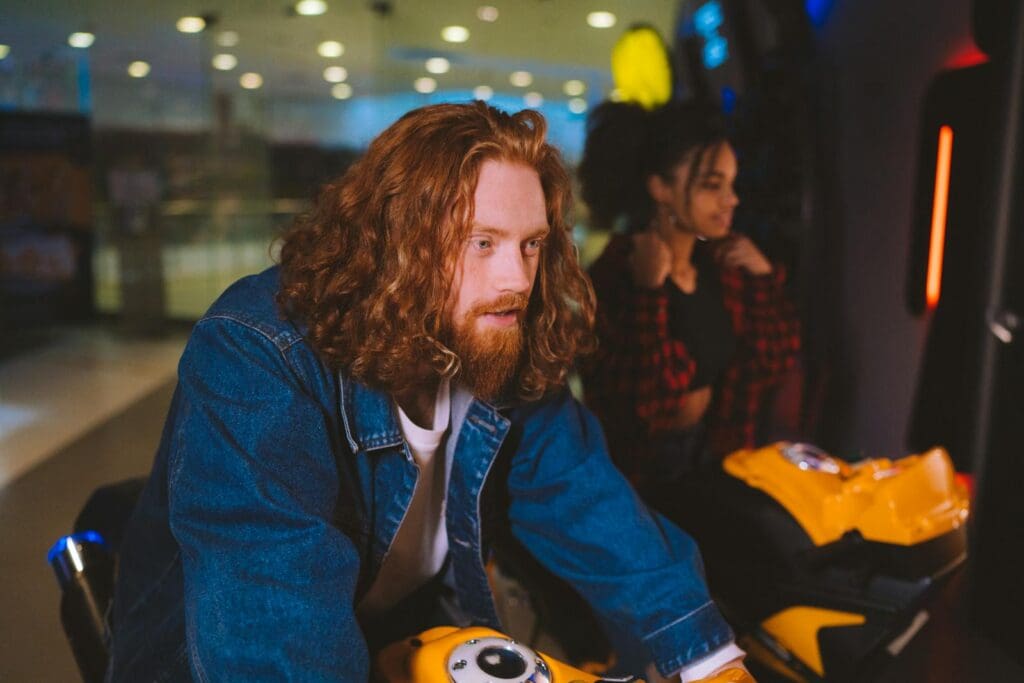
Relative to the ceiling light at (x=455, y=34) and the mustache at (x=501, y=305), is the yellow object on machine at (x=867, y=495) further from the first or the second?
the ceiling light at (x=455, y=34)

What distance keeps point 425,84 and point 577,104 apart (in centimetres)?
176

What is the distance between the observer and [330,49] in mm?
8180

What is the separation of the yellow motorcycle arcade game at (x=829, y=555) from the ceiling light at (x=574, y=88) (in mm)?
6335

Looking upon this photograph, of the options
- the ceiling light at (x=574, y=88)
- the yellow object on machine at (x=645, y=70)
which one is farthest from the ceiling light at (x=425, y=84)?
the yellow object on machine at (x=645, y=70)

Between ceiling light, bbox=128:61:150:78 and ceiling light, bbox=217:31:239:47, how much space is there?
682mm

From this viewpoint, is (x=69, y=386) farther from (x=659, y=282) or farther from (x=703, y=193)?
(x=703, y=193)

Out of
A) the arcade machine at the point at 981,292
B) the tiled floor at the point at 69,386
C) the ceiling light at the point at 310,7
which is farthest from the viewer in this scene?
the ceiling light at the point at 310,7

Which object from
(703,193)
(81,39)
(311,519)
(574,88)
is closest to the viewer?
(311,519)

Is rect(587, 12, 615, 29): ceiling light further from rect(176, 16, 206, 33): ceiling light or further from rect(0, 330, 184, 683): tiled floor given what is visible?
rect(0, 330, 184, 683): tiled floor

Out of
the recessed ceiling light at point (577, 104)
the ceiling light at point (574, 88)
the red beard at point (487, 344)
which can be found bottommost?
the red beard at point (487, 344)

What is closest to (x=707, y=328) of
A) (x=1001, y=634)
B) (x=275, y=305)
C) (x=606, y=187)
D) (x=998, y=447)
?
(x=606, y=187)

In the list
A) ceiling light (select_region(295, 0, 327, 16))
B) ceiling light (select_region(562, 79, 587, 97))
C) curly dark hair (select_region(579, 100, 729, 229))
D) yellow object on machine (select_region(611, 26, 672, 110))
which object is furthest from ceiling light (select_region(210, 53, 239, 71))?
curly dark hair (select_region(579, 100, 729, 229))

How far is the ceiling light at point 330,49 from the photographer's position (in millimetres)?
7914

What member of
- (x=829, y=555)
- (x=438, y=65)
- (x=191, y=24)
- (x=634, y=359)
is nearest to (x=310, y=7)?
(x=191, y=24)
